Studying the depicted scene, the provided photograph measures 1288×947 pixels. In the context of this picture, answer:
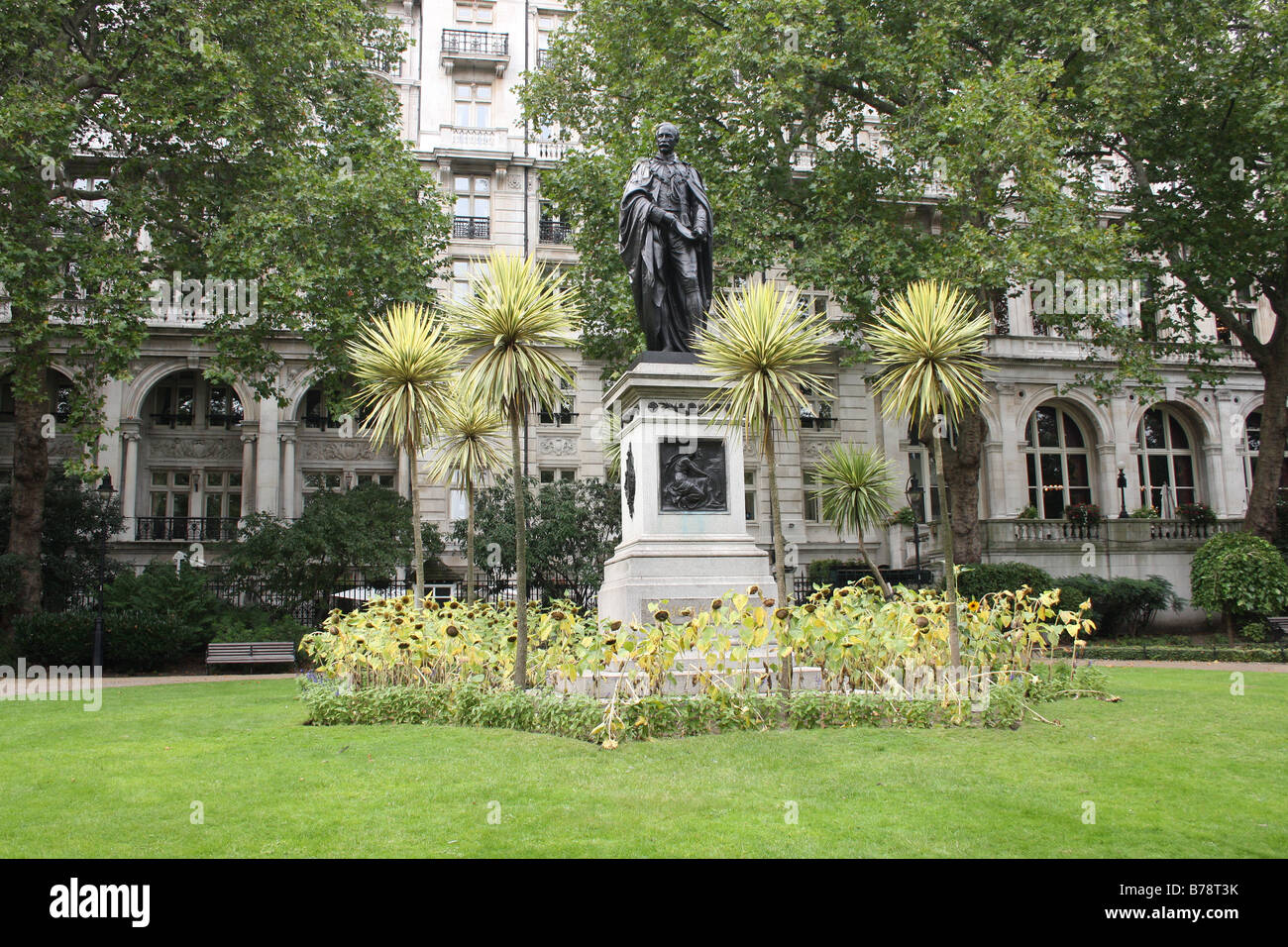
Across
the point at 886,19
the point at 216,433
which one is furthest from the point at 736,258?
the point at 216,433

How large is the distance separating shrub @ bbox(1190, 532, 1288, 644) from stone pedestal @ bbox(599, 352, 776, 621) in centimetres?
1762

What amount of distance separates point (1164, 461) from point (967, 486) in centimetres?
1787

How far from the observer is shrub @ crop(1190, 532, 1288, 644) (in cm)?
2278

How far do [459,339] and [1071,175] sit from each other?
2157cm

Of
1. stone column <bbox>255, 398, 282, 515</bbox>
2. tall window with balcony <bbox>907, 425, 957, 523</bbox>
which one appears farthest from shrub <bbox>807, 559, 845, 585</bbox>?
stone column <bbox>255, 398, 282, 515</bbox>

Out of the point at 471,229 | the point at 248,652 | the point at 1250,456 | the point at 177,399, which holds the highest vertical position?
the point at 471,229

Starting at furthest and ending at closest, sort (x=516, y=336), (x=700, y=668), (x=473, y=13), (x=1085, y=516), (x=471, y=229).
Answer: (x=473, y=13)
(x=471, y=229)
(x=1085, y=516)
(x=516, y=336)
(x=700, y=668)

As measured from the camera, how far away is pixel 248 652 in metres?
20.8

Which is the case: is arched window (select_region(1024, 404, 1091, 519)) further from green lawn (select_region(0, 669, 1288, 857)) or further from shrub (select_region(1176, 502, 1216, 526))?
green lawn (select_region(0, 669, 1288, 857))

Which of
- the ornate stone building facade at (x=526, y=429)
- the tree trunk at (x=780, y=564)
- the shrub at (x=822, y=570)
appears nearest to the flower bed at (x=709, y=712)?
the tree trunk at (x=780, y=564)

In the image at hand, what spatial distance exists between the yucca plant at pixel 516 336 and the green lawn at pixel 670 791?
9.85ft

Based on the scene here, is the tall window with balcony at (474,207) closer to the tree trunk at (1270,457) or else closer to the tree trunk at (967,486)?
the tree trunk at (967,486)

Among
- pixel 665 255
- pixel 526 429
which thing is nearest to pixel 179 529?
pixel 526 429

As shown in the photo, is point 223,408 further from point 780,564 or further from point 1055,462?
point 1055,462
